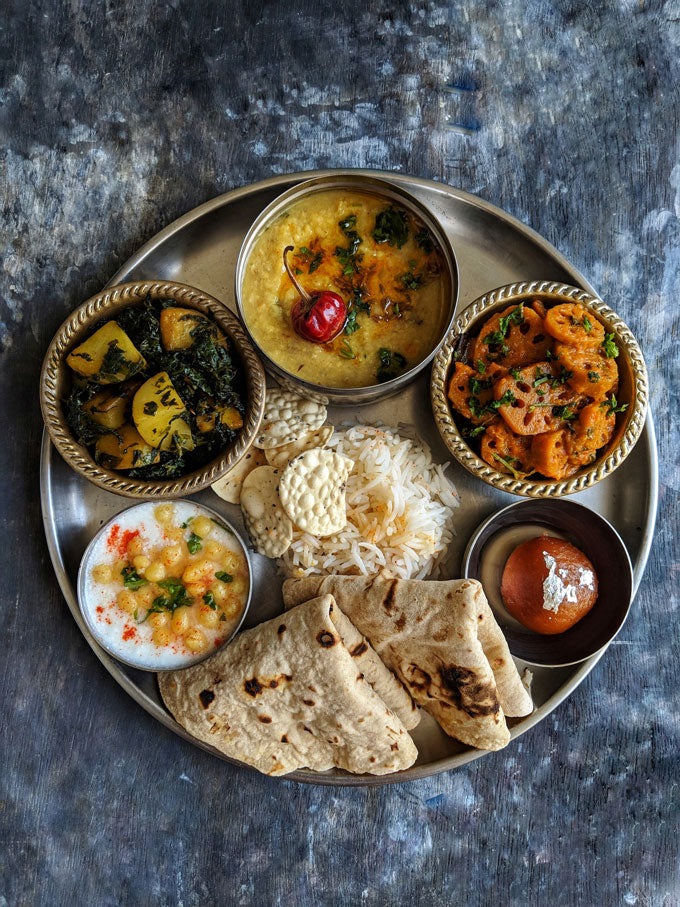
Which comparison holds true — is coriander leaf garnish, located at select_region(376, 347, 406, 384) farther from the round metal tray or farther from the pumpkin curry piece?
the pumpkin curry piece

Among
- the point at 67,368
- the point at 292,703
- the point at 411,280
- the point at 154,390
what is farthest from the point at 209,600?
the point at 411,280

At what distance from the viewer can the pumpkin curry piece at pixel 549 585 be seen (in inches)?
104

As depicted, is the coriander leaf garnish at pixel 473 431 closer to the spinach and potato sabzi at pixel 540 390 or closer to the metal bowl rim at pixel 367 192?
the spinach and potato sabzi at pixel 540 390

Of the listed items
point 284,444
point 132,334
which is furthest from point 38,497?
point 284,444

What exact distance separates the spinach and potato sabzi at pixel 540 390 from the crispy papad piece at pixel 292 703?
926 millimetres

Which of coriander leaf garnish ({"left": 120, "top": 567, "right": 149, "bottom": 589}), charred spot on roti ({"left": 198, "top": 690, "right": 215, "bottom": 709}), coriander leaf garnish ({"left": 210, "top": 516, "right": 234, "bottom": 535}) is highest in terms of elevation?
coriander leaf garnish ({"left": 210, "top": 516, "right": 234, "bottom": 535})

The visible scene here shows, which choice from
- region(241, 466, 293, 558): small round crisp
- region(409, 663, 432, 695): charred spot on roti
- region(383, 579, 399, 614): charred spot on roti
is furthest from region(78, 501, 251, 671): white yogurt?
region(409, 663, 432, 695): charred spot on roti

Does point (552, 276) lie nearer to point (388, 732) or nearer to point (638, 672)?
point (638, 672)

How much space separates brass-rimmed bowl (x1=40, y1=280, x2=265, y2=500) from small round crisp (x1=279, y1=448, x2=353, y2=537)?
0.28 meters

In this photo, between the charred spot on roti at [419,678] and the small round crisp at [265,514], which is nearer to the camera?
the charred spot on roti at [419,678]

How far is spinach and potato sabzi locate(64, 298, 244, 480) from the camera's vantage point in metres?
2.46

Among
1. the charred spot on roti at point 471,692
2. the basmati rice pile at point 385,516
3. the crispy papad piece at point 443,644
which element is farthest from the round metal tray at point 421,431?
the charred spot on roti at point 471,692

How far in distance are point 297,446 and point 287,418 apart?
0.13 m

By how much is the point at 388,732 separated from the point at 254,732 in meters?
0.54
